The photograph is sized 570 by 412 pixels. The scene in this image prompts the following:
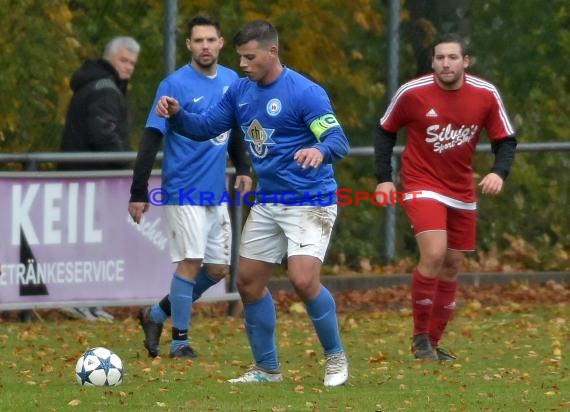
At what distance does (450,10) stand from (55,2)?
406cm

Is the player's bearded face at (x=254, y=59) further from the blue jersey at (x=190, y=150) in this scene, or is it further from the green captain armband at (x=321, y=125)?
the blue jersey at (x=190, y=150)

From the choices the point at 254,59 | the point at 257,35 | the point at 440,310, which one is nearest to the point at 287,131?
the point at 254,59

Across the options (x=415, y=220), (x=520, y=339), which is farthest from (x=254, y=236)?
(x=520, y=339)

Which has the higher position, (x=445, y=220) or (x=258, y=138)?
(x=258, y=138)

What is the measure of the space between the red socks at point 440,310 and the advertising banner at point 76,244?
314 cm

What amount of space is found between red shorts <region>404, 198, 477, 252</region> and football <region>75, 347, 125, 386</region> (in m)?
2.37

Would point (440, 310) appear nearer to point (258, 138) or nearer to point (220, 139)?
point (220, 139)

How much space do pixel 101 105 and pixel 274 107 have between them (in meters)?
4.66

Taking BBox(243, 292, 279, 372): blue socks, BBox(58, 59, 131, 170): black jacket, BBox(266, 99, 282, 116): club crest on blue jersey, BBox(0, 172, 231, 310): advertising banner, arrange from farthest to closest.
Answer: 1. BBox(58, 59, 131, 170): black jacket
2. BBox(0, 172, 231, 310): advertising banner
3. BBox(243, 292, 279, 372): blue socks
4. BBox(266, 99, 282, 116): club crest on blue jersey

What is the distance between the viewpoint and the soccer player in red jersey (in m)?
10.3

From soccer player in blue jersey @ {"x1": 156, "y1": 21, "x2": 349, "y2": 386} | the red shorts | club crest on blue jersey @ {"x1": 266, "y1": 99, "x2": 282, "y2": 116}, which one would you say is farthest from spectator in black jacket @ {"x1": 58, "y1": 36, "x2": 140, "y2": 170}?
club crest on blue jersey @ {"x1": 266, "y1": 99, "x2": 282, "y2": 116}

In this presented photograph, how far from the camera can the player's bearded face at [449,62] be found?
10195mm

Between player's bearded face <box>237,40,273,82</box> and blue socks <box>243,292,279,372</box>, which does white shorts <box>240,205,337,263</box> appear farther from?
player's bearded face <box>237,40,273,82</box>

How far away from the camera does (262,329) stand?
9.08m
